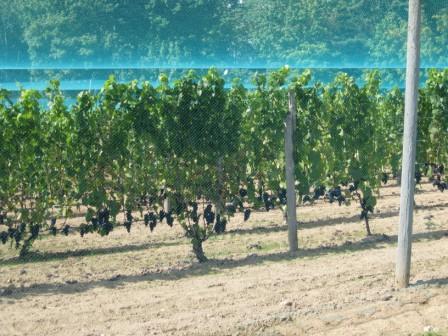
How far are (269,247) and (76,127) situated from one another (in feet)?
9.63

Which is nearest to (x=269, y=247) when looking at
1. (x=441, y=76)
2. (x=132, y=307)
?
(x=132, y=307)

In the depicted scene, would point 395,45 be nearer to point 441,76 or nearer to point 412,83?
point 441,76

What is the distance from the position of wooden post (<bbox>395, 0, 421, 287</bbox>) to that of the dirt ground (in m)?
0.32

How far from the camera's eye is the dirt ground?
6742mm

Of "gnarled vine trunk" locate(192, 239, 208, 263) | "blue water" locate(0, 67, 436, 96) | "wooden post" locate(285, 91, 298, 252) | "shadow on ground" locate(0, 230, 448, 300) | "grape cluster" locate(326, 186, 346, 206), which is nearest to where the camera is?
"shadow on ground" locate(0, 230, 448, 300)

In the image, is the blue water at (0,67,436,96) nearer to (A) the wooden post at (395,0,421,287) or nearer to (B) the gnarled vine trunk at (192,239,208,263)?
(B) the gnarled vine trunk at (192,239,208,263)

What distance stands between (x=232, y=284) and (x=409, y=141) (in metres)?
2.29

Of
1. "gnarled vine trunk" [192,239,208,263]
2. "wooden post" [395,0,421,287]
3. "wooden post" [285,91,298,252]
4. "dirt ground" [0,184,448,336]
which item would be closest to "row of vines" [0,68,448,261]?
"gnarled vine trunk" [192,239,208,263]

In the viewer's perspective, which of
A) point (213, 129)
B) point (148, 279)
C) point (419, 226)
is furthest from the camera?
point (419, 226)

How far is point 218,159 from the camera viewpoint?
982cm

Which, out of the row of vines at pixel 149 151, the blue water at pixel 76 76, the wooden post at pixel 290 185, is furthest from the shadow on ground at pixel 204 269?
the blue water at pixel 76 76

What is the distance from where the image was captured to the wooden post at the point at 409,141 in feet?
23.7

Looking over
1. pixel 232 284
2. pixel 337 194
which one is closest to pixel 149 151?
pixel 232 284

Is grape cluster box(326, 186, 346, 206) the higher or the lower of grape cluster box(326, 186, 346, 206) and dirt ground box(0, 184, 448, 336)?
the higher
